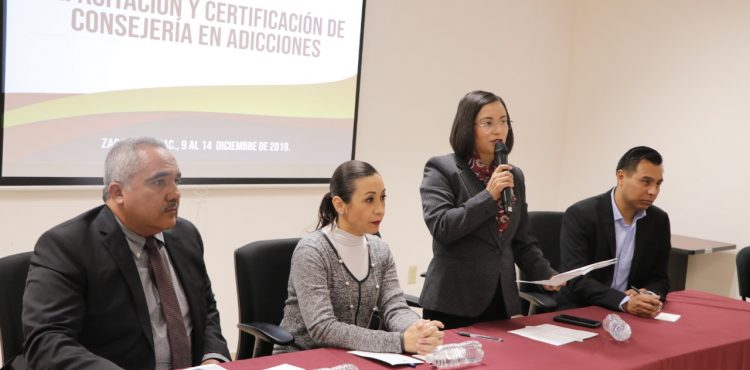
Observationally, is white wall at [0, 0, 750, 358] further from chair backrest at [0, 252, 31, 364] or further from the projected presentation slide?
chair backrest at [0, 252, 31, 364]

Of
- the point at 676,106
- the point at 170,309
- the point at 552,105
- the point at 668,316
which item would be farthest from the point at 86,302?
the point at 552,105

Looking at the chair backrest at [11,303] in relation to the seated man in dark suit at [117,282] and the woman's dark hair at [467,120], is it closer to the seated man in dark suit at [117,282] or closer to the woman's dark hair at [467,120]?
the seated man in dark suit at [117,282]

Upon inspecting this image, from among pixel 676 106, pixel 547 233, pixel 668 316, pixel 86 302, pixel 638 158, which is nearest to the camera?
pixel 86 302

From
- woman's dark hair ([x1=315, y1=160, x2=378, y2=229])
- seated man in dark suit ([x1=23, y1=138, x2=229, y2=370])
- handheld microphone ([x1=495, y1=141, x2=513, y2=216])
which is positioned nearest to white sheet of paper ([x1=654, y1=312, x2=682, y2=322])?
handheld microphone ([x1=495, y1=141, x2=513, y2=216])

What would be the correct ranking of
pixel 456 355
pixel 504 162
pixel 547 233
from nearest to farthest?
pixel 456 355, pixel 504 162, pixel 547 233

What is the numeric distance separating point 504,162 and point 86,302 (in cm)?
143

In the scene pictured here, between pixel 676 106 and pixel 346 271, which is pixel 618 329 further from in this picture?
pixel 676 106

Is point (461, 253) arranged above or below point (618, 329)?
above

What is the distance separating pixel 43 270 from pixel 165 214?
33 centimetres

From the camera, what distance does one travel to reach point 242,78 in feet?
13.6

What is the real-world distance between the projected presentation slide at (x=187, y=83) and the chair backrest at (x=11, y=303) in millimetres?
1483

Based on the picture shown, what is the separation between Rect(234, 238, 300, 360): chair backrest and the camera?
2.67 m

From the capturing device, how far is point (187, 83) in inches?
155

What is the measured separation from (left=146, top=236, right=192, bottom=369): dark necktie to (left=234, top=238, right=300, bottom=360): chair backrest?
50 cm
